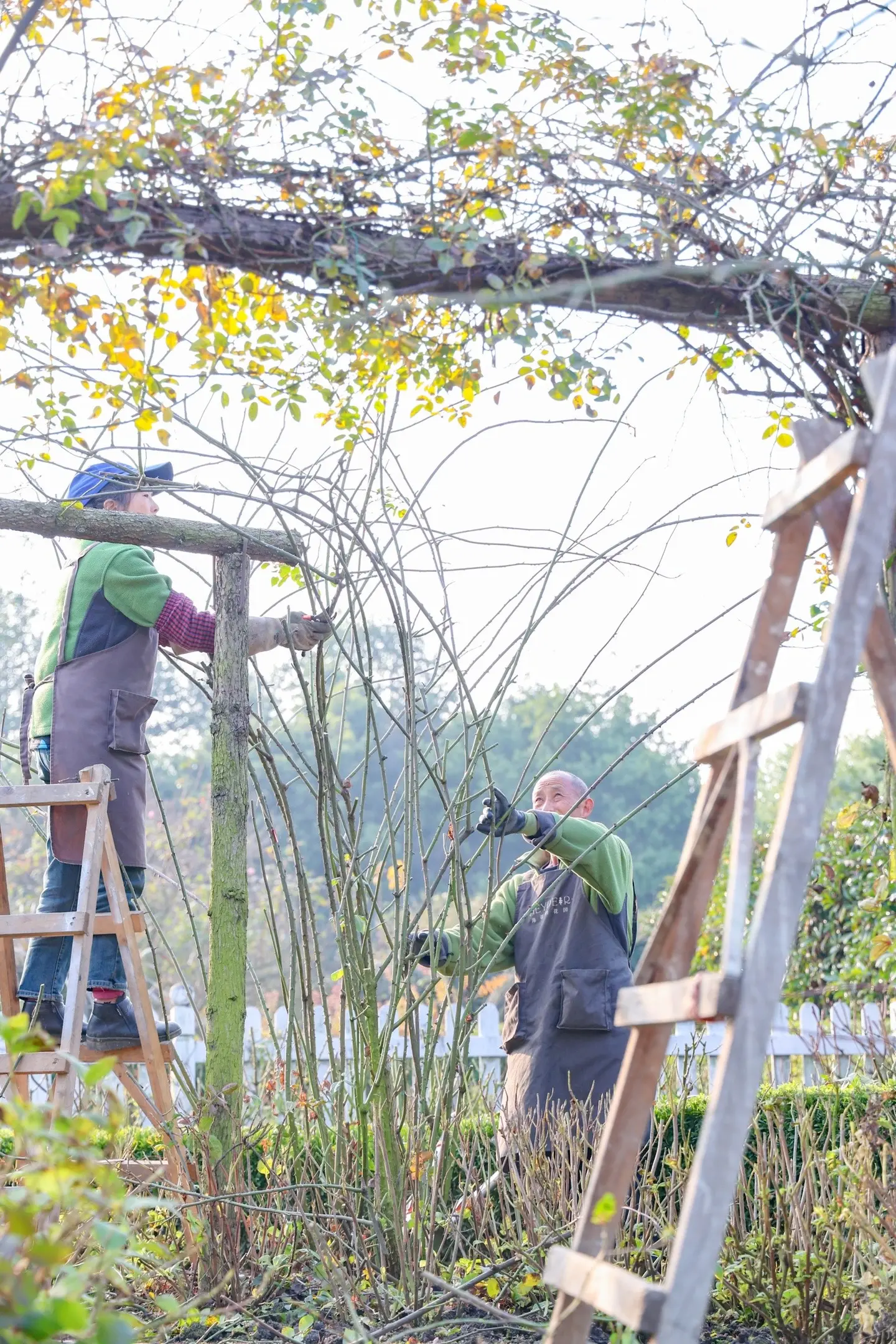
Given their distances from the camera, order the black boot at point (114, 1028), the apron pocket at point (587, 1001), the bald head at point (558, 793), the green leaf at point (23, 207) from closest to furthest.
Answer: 1. the green leaf at point (23, 207)
2. the black boot at point (114, 1028)
3. the apron pocket at point (587, 1001)
4. the bald head at point (558, 793)

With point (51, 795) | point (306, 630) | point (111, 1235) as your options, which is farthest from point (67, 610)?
point (111, 1235)

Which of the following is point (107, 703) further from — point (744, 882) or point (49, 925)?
point (744, 882)

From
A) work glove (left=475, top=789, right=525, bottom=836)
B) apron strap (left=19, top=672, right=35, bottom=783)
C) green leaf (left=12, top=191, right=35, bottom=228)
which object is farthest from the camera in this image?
apron strap (left=19, top=672, right=35, bottom=783)

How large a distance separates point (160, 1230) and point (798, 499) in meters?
2.35

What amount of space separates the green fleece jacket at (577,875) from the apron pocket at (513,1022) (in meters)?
0.09

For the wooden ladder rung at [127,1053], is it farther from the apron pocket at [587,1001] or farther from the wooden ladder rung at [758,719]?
the wooden ladder rung at [758,719]

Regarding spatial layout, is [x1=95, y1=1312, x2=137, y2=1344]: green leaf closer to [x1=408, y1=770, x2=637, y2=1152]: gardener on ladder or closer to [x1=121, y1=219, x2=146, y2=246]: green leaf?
[x1=121, y1=219, x2=146, y2=246]: green leaf

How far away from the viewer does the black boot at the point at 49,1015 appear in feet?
10.7

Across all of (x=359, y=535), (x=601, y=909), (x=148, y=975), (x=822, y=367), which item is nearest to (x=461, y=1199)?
(x=601, y=909)

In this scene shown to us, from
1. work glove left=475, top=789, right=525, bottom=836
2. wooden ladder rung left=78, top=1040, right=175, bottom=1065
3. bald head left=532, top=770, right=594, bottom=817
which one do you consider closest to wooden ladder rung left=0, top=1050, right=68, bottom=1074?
wooden ladder rung left=78, top=1040, right=175, bottom=1065

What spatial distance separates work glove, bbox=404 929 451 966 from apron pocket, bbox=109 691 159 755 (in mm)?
905

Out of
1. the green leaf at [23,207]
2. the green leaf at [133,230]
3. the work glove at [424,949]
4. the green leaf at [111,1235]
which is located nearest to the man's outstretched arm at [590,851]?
the work glove at [424,949]

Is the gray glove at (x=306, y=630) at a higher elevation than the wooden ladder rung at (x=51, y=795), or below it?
higher

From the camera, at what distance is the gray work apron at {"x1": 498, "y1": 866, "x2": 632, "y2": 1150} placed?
3764 millimetres
